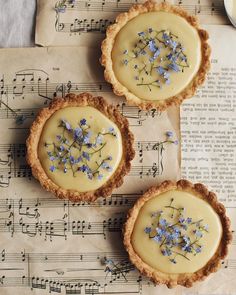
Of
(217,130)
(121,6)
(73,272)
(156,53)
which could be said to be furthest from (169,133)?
(73,272)

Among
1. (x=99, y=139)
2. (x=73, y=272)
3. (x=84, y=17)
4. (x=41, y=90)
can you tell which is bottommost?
(x=73, y=272)

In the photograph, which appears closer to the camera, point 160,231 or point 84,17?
point 160,231

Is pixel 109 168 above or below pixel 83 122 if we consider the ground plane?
below

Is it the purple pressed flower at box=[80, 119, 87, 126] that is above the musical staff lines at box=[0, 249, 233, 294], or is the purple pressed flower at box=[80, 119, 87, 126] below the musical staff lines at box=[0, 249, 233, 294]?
above

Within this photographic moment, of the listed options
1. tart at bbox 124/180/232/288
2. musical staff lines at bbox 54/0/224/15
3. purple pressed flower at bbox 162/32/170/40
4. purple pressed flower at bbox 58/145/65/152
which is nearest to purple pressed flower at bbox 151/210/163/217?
tart at bbox 124/180/232/288

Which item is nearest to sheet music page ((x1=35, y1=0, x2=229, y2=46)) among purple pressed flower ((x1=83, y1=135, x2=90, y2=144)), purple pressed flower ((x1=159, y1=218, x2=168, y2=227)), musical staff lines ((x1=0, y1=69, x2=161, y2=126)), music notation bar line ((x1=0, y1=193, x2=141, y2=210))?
musical staff lines ((x1=0, y1=69, x2=161, y2=126))

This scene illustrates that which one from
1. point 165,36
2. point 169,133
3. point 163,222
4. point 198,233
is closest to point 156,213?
point 163,222

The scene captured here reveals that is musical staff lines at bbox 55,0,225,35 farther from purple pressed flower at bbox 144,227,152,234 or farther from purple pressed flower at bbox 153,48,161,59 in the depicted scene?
purple pressed flower at bbox 144,227,152,234

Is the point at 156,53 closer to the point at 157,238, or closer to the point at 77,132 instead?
the point at 77,132

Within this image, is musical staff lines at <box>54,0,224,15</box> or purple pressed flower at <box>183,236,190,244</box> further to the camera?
musical staff lines at <box>54,0,224,15</box>

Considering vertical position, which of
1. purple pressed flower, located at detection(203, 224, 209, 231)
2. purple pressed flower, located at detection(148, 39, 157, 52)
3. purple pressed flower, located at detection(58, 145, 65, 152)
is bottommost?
purple pressed flower, located at detection(203, 224, 209, 231)
